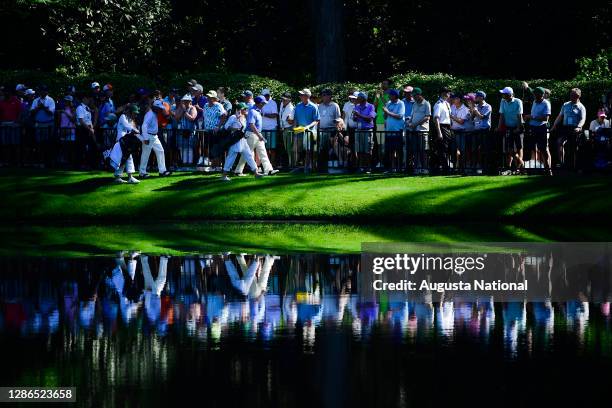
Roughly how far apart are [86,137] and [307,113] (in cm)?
495

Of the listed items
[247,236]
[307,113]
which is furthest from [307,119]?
[247,236]

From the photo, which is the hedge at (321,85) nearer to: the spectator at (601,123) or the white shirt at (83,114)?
the spectator at (601,123)

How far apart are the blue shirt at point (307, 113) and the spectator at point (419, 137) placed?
2.08 meters

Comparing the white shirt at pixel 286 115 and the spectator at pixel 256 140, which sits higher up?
the white shirt at pixel 286 115

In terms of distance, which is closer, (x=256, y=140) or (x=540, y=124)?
(x=540, y=124)

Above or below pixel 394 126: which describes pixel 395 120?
above

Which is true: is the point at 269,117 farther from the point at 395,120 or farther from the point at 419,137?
the point at 419,137

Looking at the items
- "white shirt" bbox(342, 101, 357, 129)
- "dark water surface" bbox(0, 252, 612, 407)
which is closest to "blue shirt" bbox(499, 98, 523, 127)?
"white shirt" bbox(342, 101, 357, 129)

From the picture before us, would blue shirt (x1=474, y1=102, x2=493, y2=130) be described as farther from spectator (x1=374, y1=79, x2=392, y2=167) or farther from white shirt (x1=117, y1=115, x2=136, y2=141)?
white shirt (x1=117, y1=115, x2=136, y2=141)

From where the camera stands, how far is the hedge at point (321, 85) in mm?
35531

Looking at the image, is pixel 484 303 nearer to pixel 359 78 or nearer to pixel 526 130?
pixel 526 130

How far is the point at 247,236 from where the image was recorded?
78.6ft

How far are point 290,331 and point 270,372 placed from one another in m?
2.06

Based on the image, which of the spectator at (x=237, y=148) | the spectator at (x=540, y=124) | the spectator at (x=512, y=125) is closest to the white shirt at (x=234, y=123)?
the spectator at (x=237, y=148)
